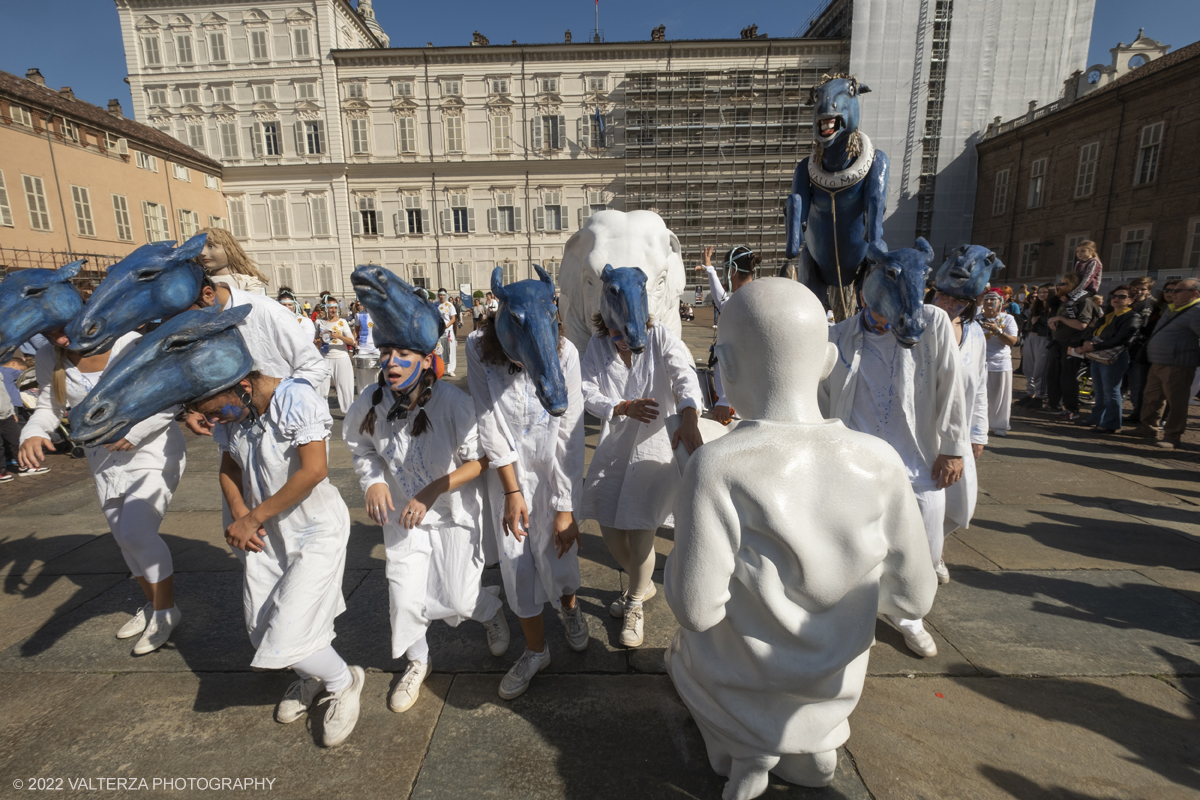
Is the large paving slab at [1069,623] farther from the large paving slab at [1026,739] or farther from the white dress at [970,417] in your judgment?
the white dress at [970,417]

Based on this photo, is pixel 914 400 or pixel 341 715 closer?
pixel 341 715

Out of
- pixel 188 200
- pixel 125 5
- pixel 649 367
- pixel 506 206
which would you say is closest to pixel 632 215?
pixel 649 367

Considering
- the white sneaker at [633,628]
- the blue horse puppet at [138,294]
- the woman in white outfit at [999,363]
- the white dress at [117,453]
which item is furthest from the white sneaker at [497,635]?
the woman in white outfit at [999,363]

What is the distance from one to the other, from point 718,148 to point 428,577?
34691 mm

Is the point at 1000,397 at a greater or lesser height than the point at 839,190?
lesser

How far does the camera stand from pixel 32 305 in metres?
2.43

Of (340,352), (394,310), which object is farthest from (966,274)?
(340,352)

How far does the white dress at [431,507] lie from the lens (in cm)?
230

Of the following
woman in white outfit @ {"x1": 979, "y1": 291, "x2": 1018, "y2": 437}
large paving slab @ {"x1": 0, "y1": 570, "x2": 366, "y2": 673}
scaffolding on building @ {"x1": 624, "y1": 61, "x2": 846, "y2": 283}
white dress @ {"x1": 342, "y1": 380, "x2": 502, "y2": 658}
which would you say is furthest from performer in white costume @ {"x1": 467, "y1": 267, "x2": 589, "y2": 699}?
scaffolding on building @ {"x1": 624, "y1": 61, "x2": 846, "y2": 283}

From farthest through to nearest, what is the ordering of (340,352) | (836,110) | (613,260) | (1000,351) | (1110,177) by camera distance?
(1110,177), (340,352), (1000,351), (613,260), (836,110)

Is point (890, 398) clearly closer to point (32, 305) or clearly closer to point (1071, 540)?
point (1071, 540)

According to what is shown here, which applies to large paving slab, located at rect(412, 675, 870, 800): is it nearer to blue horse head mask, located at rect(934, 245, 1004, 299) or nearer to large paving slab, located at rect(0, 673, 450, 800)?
large paving slab, located at rect(0, 673, 450, 800)

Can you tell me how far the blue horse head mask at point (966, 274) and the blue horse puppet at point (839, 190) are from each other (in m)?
0.44

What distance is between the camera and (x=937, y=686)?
2.39m
